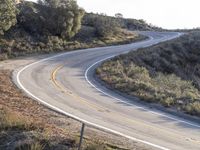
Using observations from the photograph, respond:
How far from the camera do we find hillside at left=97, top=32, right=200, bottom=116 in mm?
25688

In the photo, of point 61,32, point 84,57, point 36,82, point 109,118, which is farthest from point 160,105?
point 61,32

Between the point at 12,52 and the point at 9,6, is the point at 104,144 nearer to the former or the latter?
the point at 9,6

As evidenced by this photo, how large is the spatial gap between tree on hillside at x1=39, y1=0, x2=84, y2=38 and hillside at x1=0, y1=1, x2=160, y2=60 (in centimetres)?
9

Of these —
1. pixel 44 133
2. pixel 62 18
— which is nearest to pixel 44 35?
pixel 62 18

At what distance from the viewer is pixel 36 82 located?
1193 inches

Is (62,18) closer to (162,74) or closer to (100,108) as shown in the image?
(162,74)

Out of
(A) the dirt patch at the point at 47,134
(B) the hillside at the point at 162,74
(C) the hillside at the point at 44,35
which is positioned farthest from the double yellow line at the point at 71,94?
(C) the hillside at the point at 44,35

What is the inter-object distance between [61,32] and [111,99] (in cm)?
3055

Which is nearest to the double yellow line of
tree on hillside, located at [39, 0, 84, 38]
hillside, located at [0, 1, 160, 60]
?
hillside, located at [0, 1, 160, 60]

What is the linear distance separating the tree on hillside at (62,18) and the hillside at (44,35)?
9 cm

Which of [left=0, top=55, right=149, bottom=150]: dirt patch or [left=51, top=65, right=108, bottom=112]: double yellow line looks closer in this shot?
[left=0, top=55, right=149, bottom=150]: dirt patch

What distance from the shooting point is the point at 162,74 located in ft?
134

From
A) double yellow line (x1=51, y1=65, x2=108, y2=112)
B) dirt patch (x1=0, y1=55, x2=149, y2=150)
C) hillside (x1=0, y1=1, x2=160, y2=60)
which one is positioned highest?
hillside (x1=0, y1=1, x2=160, y2=60)

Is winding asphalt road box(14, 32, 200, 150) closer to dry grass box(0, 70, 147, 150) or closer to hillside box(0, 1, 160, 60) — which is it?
dry grass box(0, 70, 147, 150)
